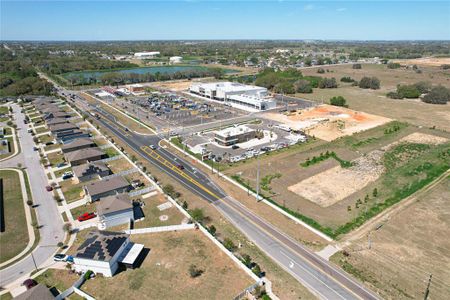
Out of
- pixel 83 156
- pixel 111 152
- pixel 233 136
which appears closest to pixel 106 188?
pixel 83 156

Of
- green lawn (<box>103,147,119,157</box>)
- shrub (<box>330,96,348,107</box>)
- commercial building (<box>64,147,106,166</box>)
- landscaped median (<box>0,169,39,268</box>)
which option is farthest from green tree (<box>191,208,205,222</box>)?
shrub (<box>330,96,348,107</box>)

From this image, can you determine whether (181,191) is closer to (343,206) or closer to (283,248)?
(283,248)

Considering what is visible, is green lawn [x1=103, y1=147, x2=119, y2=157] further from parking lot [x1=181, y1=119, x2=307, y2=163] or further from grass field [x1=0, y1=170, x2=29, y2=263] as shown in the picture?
grass field [x1=0, y1=170, x2=29, y2=263]

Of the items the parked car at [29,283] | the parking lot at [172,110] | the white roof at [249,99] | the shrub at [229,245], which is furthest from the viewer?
the white roof at [249,99]

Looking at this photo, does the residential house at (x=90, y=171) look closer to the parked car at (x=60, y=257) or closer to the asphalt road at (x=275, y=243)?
the asphalt road at (x=275, y=243)

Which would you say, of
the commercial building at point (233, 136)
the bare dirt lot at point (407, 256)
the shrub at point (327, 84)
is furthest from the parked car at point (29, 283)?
the shrub at point (327, 84)
